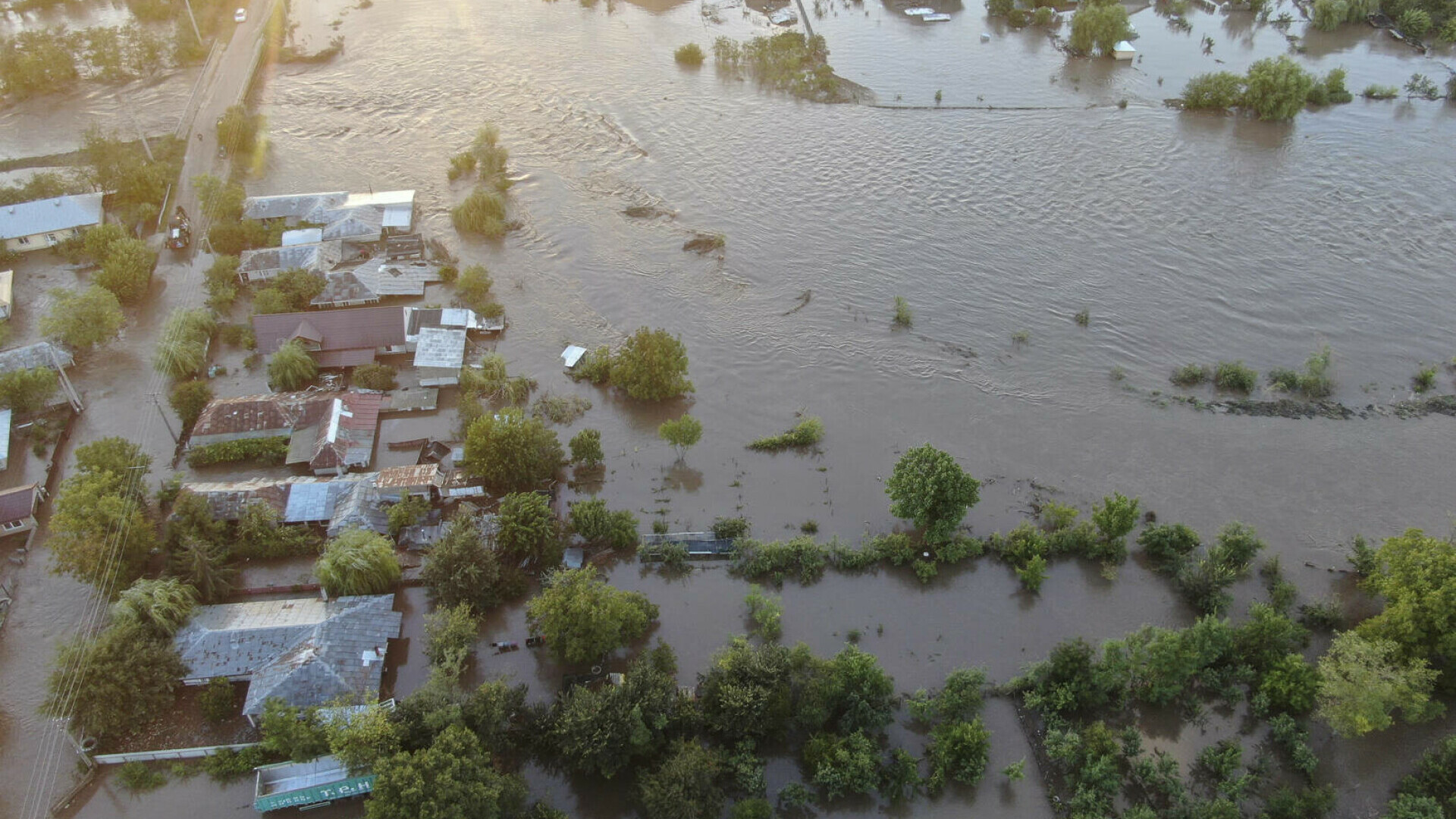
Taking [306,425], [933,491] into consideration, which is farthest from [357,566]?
[933,491]

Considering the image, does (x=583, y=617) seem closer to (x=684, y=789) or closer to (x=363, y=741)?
(x=684, y=789)

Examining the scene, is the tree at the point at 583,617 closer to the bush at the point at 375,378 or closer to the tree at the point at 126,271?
the bush at the point at 375,378

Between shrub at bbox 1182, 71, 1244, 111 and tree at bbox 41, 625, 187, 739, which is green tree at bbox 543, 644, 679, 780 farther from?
shrub at bbox 1182, 71, 1244, 111

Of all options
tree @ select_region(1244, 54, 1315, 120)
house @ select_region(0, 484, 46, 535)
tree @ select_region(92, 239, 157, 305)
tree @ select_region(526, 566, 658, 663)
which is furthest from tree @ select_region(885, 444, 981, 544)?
tree @ select_region(1244, 54, 1315, 120)

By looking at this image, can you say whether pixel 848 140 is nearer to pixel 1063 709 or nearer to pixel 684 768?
pixel 1063 709

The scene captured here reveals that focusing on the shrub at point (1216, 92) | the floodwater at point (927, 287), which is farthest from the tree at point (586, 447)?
the shrub at point (1216, 92)

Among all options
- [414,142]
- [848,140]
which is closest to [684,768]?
[848,140]
